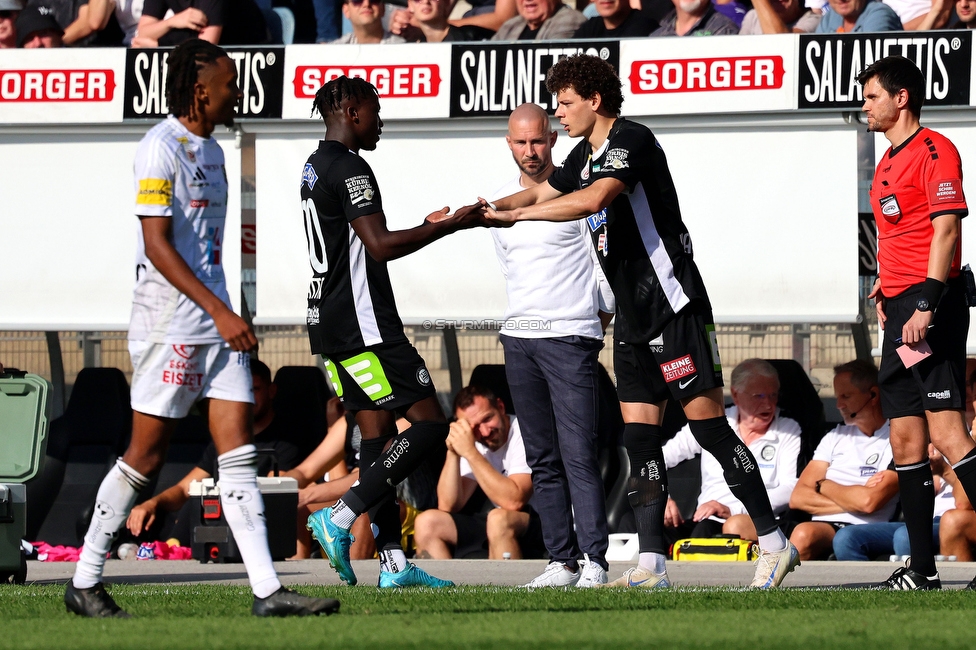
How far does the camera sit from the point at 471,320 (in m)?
8.48

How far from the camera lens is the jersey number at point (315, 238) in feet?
19.1

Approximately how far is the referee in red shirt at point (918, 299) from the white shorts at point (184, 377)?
273cm

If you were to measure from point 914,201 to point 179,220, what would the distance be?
9.88ft

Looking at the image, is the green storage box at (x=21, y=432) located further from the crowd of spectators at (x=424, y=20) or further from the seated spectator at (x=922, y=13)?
the seated spectator at (x=922, y=13)

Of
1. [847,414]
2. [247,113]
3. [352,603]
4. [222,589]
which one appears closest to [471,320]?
[247,113]

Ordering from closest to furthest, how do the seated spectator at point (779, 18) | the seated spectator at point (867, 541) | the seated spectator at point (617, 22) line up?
the seated spectator at point (867, 541), the seated spectator at point (779, 18), the seated spectator at point (617, 22)

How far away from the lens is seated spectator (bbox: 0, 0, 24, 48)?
11.1 metres

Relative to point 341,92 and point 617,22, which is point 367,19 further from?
Result: point 341,92

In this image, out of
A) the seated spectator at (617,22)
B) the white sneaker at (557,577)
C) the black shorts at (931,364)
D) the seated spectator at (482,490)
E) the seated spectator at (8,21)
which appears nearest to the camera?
the black shorts at (931,364)

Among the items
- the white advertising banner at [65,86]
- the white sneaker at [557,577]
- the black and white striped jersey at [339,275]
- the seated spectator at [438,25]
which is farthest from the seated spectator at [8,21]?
the white sneaker at [557,577]

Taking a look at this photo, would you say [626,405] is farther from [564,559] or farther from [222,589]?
[222,589]

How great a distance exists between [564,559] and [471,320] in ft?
8.55

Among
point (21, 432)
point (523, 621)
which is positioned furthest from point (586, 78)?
point (21, 432)

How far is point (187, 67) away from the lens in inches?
189
